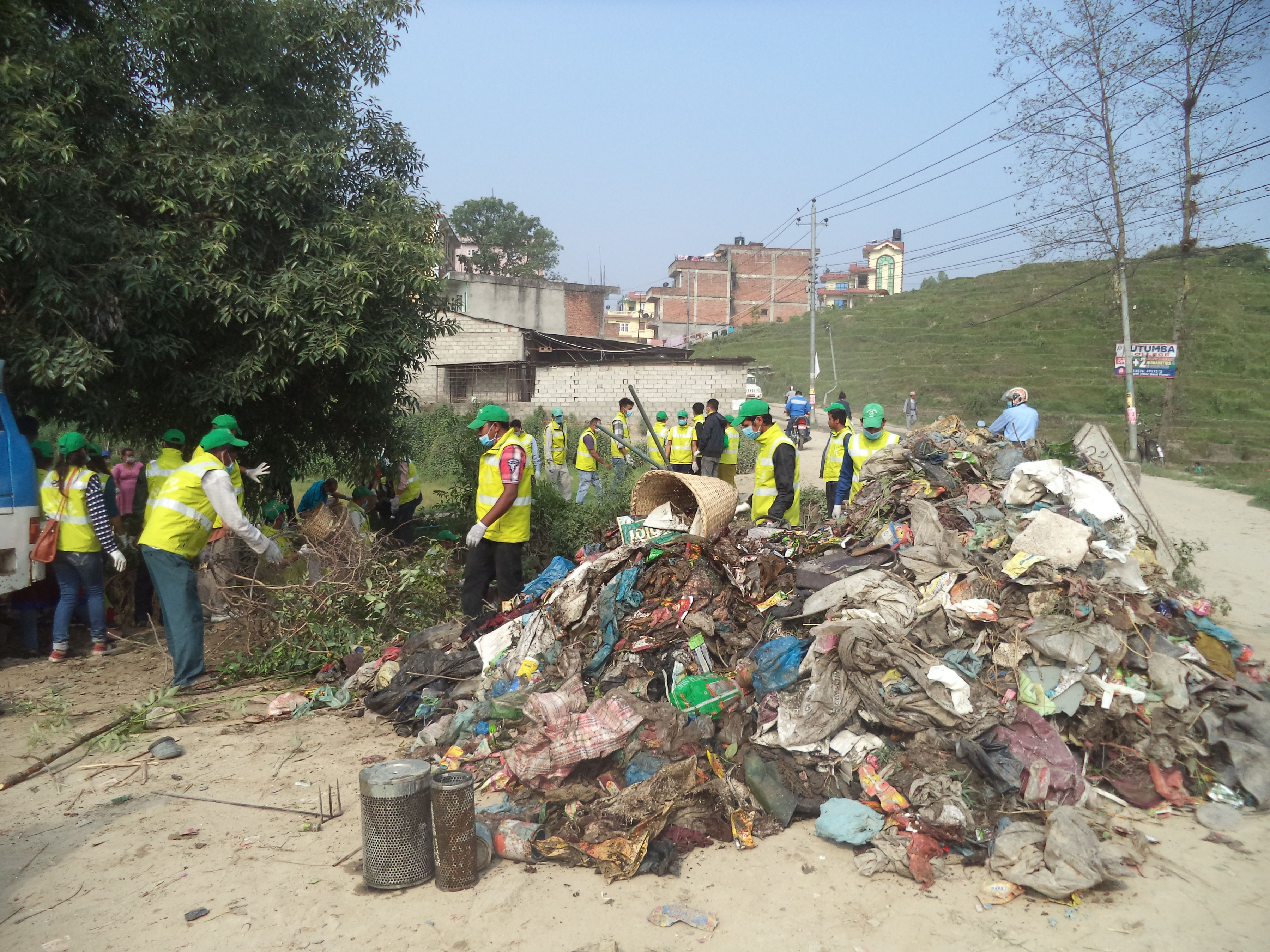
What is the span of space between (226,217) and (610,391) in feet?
44.4

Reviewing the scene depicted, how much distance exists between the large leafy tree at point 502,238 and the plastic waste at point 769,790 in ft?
152

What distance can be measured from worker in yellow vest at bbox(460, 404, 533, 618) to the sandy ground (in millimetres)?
2240

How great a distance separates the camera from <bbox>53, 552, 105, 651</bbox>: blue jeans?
20.2 feet

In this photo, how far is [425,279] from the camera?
7.19m

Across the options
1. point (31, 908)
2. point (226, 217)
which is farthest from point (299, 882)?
point (226, 217)

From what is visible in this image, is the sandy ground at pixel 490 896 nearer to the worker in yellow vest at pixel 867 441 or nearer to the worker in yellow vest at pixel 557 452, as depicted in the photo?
the worker in yellow vest at pixel 867 441

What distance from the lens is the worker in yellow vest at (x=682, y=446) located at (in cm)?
1157

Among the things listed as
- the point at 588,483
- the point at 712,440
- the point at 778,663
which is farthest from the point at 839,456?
the point at 588,483

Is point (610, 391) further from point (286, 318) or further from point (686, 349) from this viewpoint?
point (286, 318)

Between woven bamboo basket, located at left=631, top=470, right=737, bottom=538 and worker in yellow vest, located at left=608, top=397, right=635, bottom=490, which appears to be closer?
woven bamboo basket, located at left=631, top=470, right=737, bottom=538

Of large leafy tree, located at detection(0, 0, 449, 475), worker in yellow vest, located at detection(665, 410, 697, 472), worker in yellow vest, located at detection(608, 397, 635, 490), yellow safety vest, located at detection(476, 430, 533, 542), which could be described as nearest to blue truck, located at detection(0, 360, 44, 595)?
large leafy tree, located at detection(0, 0, 449, 475)

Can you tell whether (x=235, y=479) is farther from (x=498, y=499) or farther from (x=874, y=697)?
(x=874, y=697)

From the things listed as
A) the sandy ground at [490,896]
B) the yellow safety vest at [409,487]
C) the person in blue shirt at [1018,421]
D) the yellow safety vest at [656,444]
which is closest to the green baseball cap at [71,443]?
the sandy ground at [490,896]

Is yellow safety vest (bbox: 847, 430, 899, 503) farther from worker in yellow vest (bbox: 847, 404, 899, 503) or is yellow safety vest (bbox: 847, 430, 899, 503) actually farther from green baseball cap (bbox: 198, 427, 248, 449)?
green baseball cap (bbox: 198, 427, 248, 449)
